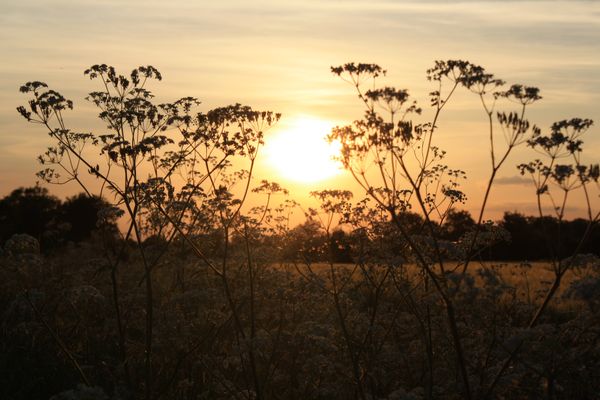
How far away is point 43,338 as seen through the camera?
15.7 meters

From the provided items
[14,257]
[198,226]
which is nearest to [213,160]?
[198,226]

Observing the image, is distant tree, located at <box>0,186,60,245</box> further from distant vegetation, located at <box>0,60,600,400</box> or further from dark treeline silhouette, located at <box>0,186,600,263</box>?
distant vegetation, located at <box>0,60,600,400</box>

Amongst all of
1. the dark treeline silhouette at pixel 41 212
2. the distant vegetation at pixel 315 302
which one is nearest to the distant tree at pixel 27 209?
the dark treeline silhouette at pixel 41 212

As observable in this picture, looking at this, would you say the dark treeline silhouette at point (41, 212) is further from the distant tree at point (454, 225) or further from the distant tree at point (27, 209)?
the distant tree at point (454, 225)

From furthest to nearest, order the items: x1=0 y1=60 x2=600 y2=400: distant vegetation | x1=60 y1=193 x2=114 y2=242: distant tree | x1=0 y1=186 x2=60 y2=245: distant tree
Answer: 1. x1=60 y1=193 x2=114 y2=242: distant tree
2. x1=0 y1=186 x2=60 y2=245: distant tree
3. x1=0 y1=60 x2=600 y2=400: distant vegetation

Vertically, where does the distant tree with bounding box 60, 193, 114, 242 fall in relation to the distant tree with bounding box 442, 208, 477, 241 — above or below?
above

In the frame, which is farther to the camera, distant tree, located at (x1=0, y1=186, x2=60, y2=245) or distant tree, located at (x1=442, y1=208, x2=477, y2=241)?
distant tree, located at (x1=0, y1=186, x2=60, y2=245)

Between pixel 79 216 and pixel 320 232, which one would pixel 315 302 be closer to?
pixel 320 232

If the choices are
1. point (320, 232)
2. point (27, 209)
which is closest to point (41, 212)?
point (27, 209)

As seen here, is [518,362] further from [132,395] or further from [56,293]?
[56,293]

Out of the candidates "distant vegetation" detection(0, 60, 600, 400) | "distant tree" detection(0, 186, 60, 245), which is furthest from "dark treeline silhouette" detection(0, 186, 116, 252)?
"distant vegetation" detection(0, 60, 600, 400)

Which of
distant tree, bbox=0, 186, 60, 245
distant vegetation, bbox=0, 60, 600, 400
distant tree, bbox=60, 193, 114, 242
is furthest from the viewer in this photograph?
distant tree, bbox=60, 193, 114, 242

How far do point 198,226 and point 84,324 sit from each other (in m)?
3.22

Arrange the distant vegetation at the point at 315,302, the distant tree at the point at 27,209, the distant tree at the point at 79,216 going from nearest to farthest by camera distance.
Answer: the distant vegetation at the point at 315,302, the distant tree at the point at 27,209, the distant tree at the point at 79,216
